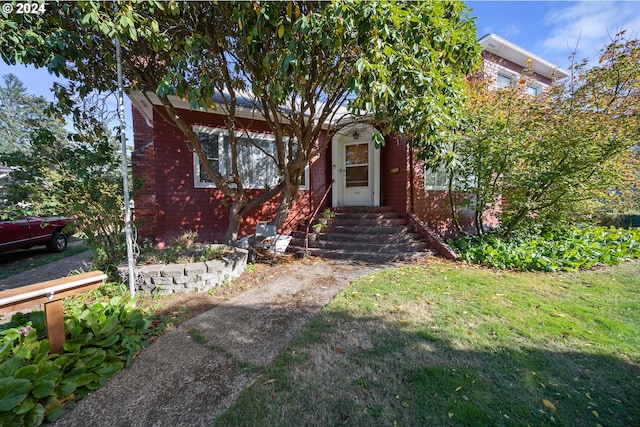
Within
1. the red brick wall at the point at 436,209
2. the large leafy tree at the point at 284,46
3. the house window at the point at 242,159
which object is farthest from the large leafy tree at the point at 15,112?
the red brick wall at the point at 436,209

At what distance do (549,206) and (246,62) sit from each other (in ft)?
22.8

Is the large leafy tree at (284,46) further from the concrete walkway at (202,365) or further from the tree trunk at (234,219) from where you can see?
the concrete walkway at (202,365)

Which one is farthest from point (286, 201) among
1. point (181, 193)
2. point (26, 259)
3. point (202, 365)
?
point (26, 259)

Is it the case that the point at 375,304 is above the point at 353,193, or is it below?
below

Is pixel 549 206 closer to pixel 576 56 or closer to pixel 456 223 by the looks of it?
pixel 456 223

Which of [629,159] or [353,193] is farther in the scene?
[353,193]

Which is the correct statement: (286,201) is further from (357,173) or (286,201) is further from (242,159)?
(357,173)

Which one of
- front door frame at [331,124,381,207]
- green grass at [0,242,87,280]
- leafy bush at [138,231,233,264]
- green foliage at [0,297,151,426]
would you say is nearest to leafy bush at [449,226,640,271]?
front door frame at [331,124,381,207]

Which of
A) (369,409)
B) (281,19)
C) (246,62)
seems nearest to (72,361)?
(369,409)

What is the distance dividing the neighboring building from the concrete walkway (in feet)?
11.0

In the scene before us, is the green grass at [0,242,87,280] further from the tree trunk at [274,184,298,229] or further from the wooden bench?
the wooden bench

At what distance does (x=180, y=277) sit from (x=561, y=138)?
740 centimetres

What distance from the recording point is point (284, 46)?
3.64 meters

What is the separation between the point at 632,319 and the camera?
9.73 ft
